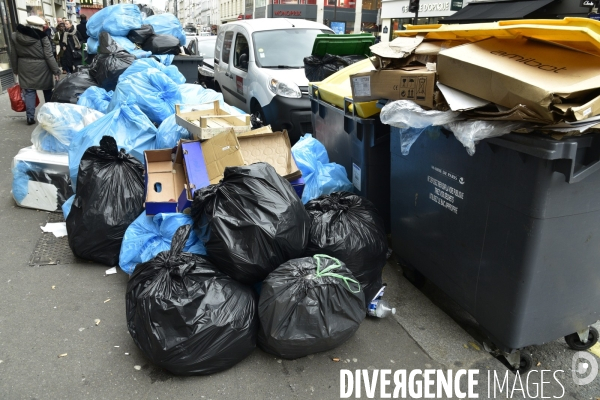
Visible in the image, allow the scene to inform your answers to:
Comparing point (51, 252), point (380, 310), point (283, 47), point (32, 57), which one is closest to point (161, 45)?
point (32, 57)

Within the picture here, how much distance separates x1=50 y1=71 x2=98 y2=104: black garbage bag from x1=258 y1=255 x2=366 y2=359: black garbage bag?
5.37m

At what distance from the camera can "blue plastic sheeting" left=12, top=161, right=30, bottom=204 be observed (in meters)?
4.32

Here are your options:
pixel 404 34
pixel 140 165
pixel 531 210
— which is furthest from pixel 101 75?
pixel 531 210

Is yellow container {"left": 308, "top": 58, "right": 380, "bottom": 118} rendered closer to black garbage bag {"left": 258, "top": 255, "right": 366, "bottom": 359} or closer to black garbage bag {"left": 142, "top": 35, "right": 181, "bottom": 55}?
black garbage bag {"left": 258, "top": 255, "right": 366, "bottom": 359}

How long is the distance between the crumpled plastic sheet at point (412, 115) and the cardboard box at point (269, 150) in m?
1.04

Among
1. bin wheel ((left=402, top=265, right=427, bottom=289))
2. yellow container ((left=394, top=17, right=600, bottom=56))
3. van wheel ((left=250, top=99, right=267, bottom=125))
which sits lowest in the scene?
bin wheel ((left=402, top=265, right=427, bottom=289))

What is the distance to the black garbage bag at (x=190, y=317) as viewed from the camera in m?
2.29

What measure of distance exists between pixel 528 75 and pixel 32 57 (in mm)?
7976

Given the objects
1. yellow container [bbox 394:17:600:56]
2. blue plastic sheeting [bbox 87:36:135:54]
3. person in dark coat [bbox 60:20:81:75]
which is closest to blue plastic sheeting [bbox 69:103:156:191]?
yellow container [bbox 394:17:600:56]

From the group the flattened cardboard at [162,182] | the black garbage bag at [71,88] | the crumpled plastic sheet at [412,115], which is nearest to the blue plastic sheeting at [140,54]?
the black garbage bag at [71,88]

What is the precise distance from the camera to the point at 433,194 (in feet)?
9.30

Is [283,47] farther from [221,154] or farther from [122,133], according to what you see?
[221,154]

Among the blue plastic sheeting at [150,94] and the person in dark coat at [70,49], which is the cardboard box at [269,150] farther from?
the person in dark coat at [70,49]

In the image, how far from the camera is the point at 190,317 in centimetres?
230
